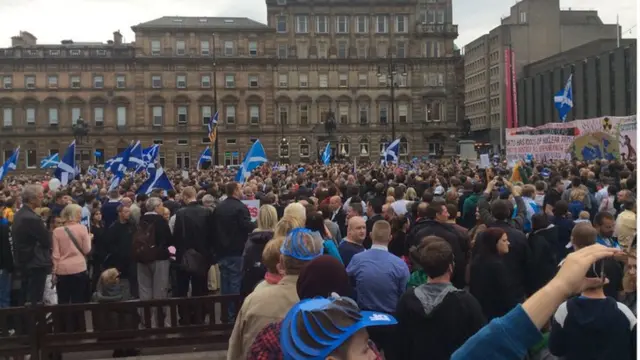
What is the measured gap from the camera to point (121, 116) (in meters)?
73.8

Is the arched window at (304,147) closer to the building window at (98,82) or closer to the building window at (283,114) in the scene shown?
the building window at (283,114)

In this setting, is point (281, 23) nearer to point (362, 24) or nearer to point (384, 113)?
point (362, 24)

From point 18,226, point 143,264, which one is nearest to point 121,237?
point 143,264

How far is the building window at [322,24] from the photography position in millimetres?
75062

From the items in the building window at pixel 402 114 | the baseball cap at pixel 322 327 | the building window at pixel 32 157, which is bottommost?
the baseball cap at pixel 322 327

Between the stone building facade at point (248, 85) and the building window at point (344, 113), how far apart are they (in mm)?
116

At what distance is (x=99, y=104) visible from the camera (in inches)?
2894

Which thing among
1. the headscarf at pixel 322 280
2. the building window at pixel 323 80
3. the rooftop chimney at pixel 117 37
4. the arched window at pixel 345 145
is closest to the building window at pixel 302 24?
the building window at pixel 323 80

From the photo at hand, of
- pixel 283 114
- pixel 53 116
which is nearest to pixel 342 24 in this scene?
pixel 283 114

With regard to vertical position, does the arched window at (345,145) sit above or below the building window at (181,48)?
below


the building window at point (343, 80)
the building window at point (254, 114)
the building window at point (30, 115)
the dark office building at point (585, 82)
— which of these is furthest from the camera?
the building window at point (343, 80)

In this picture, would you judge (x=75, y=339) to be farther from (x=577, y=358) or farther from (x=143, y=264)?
(x=577, y=358)

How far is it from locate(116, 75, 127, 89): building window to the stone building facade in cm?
11

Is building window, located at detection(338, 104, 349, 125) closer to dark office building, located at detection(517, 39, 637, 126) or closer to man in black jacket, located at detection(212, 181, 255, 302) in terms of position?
dark office building, located at detection(517, 39, 637, 126)
